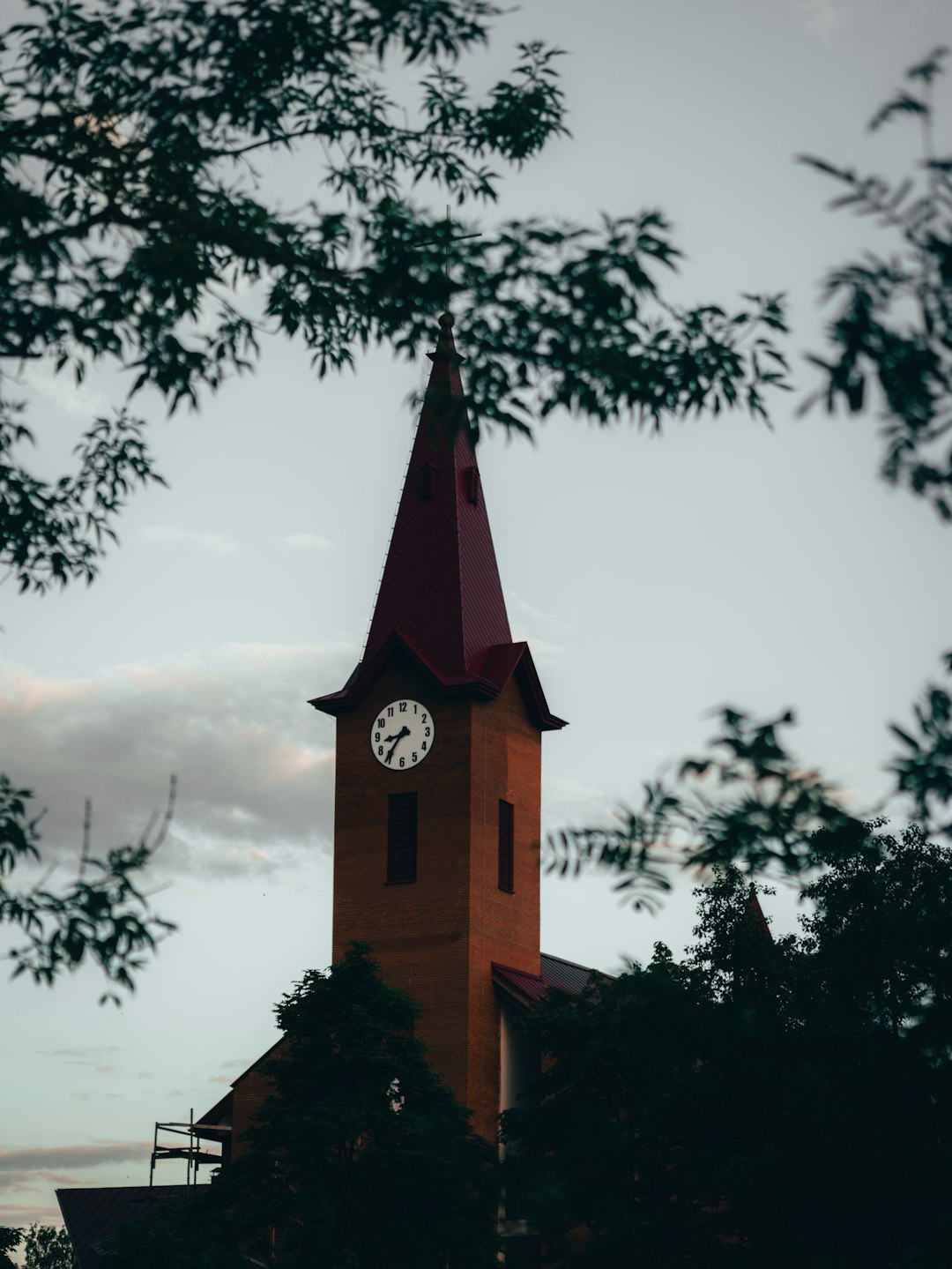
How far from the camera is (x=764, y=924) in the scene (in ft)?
102

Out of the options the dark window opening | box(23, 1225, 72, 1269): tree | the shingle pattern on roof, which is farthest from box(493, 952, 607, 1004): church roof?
box(23, 1225, 72, 1269): tree

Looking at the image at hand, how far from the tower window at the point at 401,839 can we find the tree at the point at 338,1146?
742 cm

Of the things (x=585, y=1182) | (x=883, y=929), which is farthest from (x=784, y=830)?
(x=585, y=1182)

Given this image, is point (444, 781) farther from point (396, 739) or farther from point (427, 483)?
point (427, 483)

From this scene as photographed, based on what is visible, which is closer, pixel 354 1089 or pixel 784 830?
pixel 784 830

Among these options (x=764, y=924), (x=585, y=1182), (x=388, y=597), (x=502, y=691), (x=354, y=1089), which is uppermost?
(x=388, y=597)

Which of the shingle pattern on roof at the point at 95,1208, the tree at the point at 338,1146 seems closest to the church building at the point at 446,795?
the tree at the point at 338,1146

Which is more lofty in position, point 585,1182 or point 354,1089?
point 354,1089

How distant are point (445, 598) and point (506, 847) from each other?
6.64 metres

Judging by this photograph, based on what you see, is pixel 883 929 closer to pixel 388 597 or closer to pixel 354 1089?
pixel 354 1089

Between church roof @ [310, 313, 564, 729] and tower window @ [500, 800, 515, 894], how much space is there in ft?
9.74

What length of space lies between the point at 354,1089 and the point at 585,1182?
74.9 feet

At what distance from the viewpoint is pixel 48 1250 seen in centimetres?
11550

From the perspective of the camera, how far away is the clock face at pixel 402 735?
40.2 m
